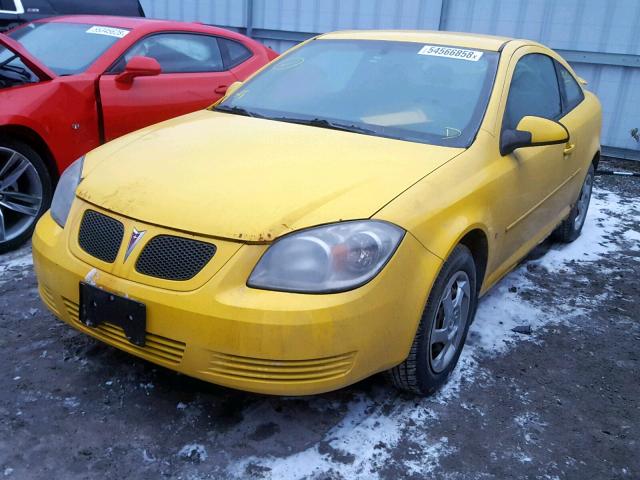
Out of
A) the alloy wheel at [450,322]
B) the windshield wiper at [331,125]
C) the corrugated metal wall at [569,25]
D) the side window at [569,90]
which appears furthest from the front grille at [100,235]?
the corrugated metal wall at [569,25]

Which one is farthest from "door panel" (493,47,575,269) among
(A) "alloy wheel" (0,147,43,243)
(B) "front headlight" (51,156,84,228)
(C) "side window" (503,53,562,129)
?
(A) "alloy wheel" (0,147,43,243)

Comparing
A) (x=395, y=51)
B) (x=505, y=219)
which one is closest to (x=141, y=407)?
(x=505, y=219)

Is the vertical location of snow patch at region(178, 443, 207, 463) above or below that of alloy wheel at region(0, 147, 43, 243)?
below

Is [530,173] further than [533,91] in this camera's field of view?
No

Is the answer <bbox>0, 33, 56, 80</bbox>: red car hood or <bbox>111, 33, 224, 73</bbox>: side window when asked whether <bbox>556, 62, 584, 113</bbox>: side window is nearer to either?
<bbox>111, 33, 224, 73</bbox>: side window

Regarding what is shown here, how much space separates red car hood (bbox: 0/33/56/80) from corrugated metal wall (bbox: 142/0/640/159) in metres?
5.57

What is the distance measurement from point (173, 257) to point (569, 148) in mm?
2699

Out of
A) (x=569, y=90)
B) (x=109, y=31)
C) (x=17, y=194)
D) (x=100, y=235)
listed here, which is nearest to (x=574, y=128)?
(x=569, y=90)

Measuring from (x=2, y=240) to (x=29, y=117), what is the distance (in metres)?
0.78

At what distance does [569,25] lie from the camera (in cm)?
776

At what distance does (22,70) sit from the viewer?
4168 millimetres

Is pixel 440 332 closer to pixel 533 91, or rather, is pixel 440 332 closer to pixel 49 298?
pixel 49 298

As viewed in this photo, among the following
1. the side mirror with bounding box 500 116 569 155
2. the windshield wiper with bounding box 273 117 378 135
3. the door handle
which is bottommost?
the door handle

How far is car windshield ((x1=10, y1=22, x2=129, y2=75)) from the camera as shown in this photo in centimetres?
459
